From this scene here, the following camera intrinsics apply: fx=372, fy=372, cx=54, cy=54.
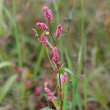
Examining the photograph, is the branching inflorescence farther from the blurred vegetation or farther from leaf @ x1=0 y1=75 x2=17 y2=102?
leaf @ x1=0 y1=75 x2=17 y2=102

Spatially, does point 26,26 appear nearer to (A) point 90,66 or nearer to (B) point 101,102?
(A) point 90,66

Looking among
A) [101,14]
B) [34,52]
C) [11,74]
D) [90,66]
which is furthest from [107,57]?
[11,74]

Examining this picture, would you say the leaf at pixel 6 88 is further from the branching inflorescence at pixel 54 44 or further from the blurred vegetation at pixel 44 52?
the branching inflorescence at pixel 54 44

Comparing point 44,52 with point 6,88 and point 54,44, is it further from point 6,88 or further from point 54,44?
point 54,44

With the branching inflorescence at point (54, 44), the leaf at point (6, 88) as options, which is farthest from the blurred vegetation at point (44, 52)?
the branching inflorescence at point (54, 44)

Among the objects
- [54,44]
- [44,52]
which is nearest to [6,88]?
[54,44]

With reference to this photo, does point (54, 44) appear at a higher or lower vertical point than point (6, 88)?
higher

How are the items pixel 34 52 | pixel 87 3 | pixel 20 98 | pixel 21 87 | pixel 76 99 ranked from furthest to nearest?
1. pixel 87 3
2. pixel 34 52
3. pixel 21 87
4. pixel 20 98
5. pixel 76 99

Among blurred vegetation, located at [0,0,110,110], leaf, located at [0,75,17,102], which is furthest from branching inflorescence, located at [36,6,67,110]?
leaf, located at [0,75,17,102]
